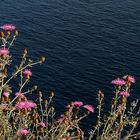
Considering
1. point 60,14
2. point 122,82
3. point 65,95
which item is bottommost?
point 65,95

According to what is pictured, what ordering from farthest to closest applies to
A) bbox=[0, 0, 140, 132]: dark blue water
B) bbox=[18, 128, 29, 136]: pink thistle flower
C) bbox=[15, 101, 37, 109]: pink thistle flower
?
1. bbox=[0, 0, 140, 132]: dark blue water
2. bbox=[15, 101, 37, 109]: pink thistle flower
3. bbox=[18, 128, 29, 136]: pink thistle flower

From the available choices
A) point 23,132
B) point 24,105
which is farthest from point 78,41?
point 23,132

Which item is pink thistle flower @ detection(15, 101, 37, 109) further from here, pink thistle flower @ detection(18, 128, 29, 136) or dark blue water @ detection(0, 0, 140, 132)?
dark blue water @ detection(0, 0, 140, 132)

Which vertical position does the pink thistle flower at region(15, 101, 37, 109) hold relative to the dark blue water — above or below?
above

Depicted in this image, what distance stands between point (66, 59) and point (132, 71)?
28.6 feet

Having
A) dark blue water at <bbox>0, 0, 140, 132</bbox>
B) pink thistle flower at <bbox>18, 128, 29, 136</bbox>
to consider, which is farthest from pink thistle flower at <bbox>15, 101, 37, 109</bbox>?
dark blue water at <bbox>0, 0, 140, 132</bbox>

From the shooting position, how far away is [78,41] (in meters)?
61.9

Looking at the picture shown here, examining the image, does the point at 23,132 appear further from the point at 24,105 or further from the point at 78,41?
the point at 78,41

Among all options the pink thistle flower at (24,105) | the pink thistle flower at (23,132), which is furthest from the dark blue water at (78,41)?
the pink thistle flower at (23,132)

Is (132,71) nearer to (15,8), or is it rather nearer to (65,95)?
(65,95)

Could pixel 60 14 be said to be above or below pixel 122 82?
below

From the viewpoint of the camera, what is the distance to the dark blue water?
51.3m

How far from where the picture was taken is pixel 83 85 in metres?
51.0

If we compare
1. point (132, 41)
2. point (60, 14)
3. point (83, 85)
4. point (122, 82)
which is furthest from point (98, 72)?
point (122, 82)
